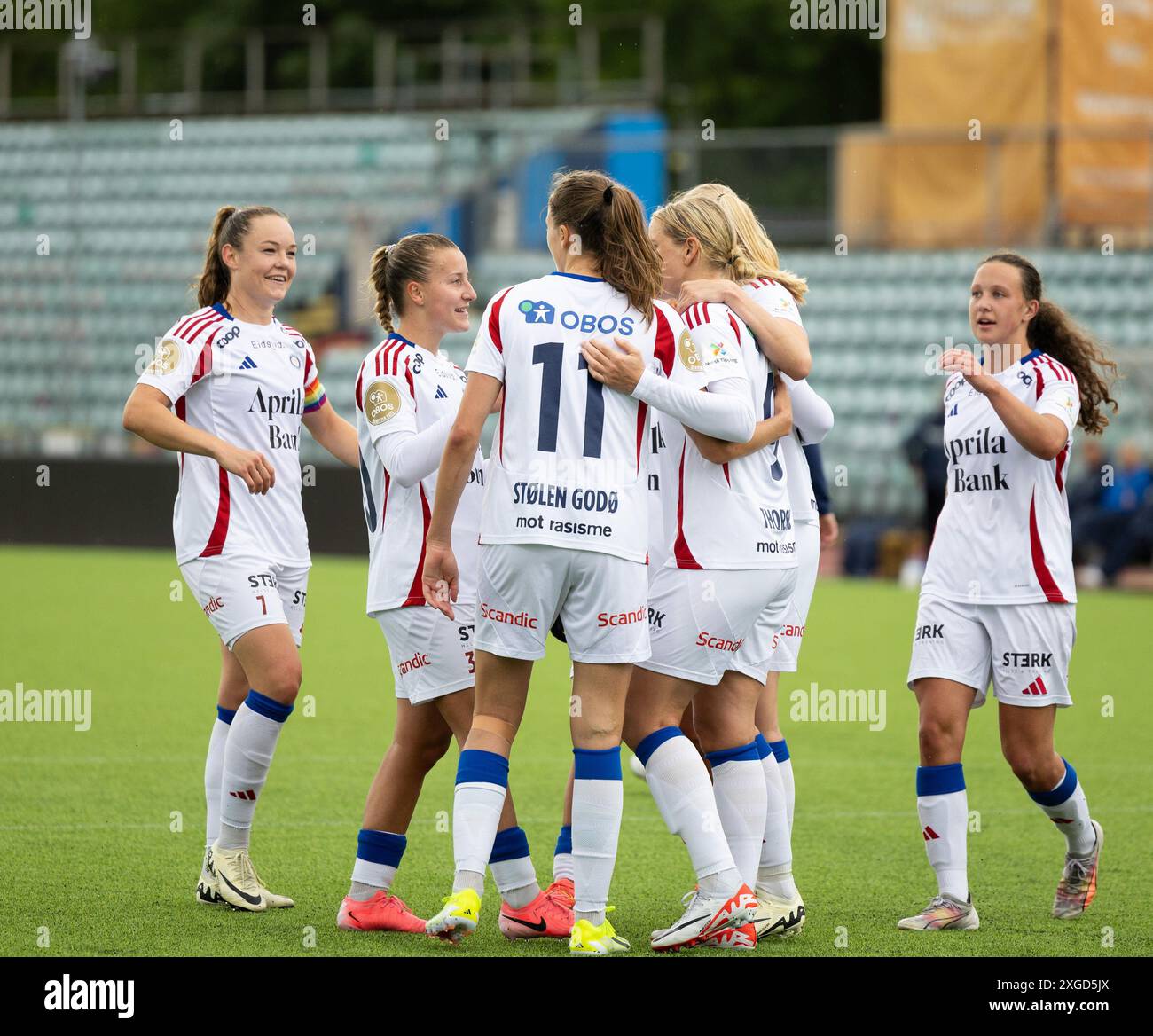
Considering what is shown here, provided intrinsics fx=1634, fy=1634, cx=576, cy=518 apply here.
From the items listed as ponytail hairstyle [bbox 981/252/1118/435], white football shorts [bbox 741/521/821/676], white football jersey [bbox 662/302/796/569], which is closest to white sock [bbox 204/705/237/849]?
white football jersey [bbox 662/302/796/569]

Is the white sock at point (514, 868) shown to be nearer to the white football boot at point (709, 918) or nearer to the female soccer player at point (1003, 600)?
the white football boot at point (709, 918)

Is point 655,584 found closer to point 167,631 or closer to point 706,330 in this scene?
point 706,330

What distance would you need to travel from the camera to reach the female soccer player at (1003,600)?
5.03m

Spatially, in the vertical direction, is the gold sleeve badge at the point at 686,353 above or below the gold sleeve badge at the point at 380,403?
above

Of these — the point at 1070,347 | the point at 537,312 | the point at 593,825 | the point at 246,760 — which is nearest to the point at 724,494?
the point at 537,312

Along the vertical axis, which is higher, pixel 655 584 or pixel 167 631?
pixel 655 584

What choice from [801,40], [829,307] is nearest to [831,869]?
[829,307]

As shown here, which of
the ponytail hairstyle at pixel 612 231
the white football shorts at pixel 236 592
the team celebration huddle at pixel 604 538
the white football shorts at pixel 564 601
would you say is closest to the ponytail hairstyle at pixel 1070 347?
the team celebration huddle at pixel 604 538

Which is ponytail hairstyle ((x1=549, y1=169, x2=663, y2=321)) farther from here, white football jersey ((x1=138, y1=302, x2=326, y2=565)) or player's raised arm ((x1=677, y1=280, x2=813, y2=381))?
white football jersey ((x1=138, y1=302, x2=326, y2=565))

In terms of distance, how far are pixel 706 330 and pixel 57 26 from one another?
27.5 meters

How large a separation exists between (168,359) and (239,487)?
46 centimetres

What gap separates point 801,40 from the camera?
3472cm
